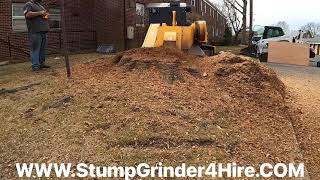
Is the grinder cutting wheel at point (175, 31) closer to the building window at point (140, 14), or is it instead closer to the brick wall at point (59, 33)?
the brick wall at point (59, 33)

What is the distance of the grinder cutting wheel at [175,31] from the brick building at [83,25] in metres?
5.80

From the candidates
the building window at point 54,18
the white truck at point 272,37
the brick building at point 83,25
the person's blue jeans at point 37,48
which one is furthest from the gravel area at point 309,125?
the white truck at point 272,37

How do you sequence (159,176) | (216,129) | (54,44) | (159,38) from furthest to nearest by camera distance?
(54,44)
(159,38)
(216,129)
(159,176)

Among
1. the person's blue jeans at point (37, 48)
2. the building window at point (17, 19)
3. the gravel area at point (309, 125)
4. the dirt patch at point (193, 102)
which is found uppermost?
the building window at point (17, 19)

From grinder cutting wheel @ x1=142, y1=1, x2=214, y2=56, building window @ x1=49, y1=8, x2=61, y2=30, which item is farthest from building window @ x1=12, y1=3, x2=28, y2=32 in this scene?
grinder cutting wheel @ x1=142, y1=1, x2=214, y2=56

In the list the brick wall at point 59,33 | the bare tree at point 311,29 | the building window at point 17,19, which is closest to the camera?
the brick wall at point 59,33

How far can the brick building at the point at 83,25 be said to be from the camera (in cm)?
1514

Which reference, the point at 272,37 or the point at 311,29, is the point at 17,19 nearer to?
the point at 272,37

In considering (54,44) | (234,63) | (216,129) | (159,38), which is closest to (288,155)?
(216,129)

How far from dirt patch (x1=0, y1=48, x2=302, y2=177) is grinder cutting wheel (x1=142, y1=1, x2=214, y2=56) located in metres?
1.46

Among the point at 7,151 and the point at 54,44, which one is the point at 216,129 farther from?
the point at 54,44

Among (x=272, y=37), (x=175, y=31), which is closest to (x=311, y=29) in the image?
(x=272, y=37)

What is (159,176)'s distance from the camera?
476 centimetres

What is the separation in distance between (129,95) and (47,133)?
1.24 meters
